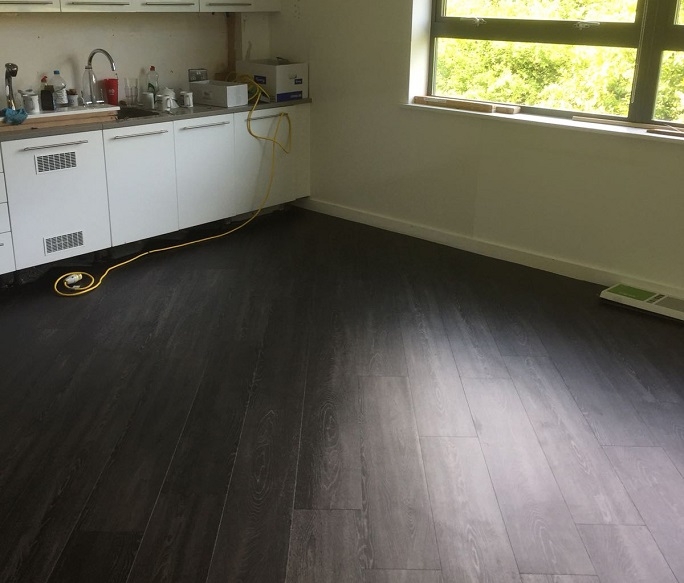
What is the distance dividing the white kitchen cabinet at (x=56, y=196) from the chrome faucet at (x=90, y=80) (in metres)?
0.51

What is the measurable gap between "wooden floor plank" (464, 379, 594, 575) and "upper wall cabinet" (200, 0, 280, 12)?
2.92m

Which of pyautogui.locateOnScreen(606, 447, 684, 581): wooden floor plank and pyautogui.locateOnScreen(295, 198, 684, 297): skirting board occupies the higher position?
pyautogui.locateOnScreen(295, 198, 684, 297): skirting board

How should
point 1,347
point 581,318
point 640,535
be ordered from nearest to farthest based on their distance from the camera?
point 640,535 → point 1,347 → point 581,318

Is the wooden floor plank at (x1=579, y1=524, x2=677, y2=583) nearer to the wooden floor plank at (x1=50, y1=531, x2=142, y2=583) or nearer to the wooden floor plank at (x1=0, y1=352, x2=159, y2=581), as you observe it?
the wooden floor plank at (x1=50, y1=531, x2=142, y2=583)

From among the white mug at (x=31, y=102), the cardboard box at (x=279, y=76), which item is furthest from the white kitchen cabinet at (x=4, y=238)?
the cardboard box at (x=279, y=76)

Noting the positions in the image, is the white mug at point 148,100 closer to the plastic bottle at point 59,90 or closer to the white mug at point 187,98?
the white mug at point 187,98

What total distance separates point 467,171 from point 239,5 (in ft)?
5.91

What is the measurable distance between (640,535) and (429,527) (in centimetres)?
63

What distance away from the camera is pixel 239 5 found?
5094 millimetres

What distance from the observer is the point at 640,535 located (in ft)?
7.89

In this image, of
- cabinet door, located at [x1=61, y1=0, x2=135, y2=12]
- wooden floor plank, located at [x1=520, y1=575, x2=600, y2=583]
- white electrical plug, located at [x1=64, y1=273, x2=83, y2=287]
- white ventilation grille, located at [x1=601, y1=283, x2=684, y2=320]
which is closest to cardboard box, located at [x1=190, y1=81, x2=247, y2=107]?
cabinet door, located at [x1=61, y1=0, x2=135, y2=12]

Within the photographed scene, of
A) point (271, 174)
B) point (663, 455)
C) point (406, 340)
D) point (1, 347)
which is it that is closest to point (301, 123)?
point (271, 174)

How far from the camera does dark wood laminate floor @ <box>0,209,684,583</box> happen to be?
7.59ft

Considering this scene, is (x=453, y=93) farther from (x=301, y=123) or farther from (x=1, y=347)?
(x=1, y=347)
